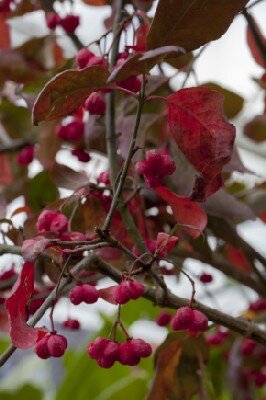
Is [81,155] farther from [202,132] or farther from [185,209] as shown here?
[202,132]

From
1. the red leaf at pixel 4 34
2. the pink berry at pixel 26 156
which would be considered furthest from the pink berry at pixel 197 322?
the red leaf at pixel 4 34

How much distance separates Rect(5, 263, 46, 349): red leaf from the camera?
611mm

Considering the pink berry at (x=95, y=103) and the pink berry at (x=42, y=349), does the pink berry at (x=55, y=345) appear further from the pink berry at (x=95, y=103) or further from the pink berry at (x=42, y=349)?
the pink berry at (x=95, y=103)

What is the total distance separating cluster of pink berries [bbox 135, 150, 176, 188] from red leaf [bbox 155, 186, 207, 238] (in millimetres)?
117

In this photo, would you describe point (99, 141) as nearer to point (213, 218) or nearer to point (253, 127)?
point (213, 218)

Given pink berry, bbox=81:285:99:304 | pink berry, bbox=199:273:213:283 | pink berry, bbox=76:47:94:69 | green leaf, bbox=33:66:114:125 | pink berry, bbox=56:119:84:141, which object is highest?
green leaf, bbox=33:66:114:125

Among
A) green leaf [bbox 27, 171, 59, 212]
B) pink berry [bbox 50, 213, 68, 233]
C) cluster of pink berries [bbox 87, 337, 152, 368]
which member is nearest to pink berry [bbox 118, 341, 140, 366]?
cluster of pink berries [bbox 87, 337, 152, 368]

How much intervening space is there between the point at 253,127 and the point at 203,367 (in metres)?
0.42

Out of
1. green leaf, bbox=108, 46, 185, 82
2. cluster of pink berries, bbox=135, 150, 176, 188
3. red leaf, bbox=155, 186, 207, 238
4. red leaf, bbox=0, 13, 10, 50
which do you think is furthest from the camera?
red leaf, bbox=0, 13, 10, 50

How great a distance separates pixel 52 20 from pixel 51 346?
52cm

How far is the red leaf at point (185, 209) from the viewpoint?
2.57 feet

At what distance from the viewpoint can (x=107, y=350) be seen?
67 centimetres

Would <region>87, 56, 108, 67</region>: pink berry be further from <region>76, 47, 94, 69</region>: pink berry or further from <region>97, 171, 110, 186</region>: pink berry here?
<region>97, 171, 110, 186</region>: pink berry

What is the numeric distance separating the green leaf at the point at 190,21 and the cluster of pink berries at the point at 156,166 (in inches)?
3.8
